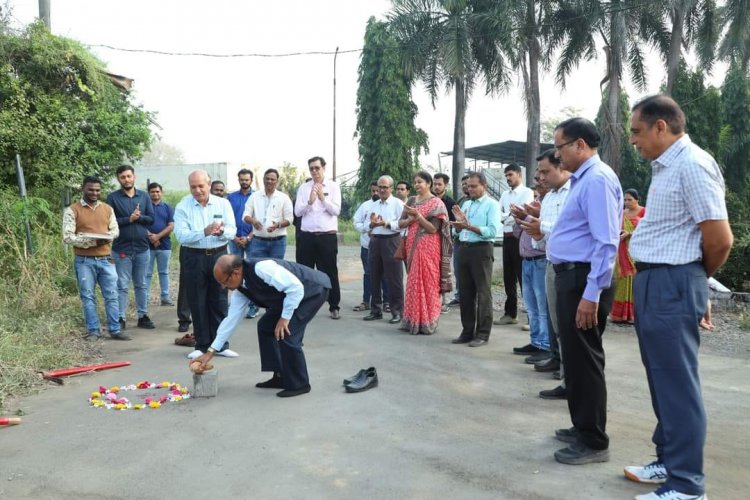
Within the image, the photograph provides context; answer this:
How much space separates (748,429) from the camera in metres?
4.41

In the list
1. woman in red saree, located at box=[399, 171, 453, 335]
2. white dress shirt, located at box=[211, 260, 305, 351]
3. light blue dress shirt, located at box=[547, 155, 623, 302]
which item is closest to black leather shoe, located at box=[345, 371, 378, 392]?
white dress shirt, located at box=[211, 260, 305, 351]

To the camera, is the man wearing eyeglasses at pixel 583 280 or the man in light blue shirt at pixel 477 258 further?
the man in light blue shirt at pixel 477 258

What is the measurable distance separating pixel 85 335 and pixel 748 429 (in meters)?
6.61

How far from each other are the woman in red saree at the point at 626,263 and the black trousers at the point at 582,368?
4.60 meters

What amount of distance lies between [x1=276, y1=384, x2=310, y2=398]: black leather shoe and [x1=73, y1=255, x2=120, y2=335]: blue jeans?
3.11 metres

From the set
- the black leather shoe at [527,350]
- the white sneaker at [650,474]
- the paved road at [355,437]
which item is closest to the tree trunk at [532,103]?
the black leather shoe at [527,350]

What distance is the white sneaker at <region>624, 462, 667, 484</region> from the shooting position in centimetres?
342

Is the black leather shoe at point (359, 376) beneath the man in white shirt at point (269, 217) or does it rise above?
beneath

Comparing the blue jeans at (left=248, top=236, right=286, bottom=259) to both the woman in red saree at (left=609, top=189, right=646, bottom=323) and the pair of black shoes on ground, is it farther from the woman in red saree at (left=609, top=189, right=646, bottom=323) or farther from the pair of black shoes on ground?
the woman in red saree at (left=609, top=189, right=646, bottom=323)

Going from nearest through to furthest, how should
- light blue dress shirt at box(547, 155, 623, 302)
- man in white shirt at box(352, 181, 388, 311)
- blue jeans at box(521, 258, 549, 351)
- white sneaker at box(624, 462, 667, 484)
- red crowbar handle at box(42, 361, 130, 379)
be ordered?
white sneaker at box(624, 462, 667, 484), light blue dress shirt at box(547, 155, 623, 302), red crowbar handle at box(42, 361, 130, 379), blue jeans at box(521, 258, 549, 351), man in white shirt at box(352, 181, 388, 311)

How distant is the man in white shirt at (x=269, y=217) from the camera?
26.6 feet

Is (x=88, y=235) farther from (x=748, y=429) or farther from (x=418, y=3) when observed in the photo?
(x=418, y=3)

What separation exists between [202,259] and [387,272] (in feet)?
8.74

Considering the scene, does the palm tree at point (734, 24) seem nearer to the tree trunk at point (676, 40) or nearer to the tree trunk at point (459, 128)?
the tree trunk at point (676, 40)
